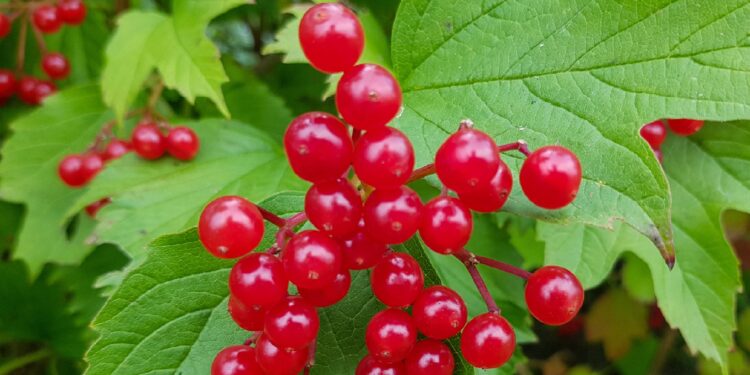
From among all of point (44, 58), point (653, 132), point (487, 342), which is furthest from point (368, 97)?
point (44, 58)

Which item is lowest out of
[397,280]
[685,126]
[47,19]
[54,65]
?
[54,65]

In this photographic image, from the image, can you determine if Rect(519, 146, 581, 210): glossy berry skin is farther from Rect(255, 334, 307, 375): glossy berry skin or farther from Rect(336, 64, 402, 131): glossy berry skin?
Rect(255, 334, 307, 375): glossy berry skin

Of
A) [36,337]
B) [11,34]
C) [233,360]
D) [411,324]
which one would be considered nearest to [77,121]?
[11,34]

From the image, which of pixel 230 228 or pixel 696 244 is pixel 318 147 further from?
pixel 696 244

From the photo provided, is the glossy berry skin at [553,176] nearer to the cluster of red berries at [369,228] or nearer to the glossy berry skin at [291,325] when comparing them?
the cluster of red berries at [369,228]

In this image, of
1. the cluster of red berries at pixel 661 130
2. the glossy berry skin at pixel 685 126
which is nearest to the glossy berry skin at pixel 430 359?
the cluster of red berries at pixel 661 130

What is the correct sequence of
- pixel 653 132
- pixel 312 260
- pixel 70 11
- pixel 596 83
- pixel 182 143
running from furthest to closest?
pixel 70 11 < pixel 182 143 < pixel 653 132 < pixel 596 83 < pixel 312 260
